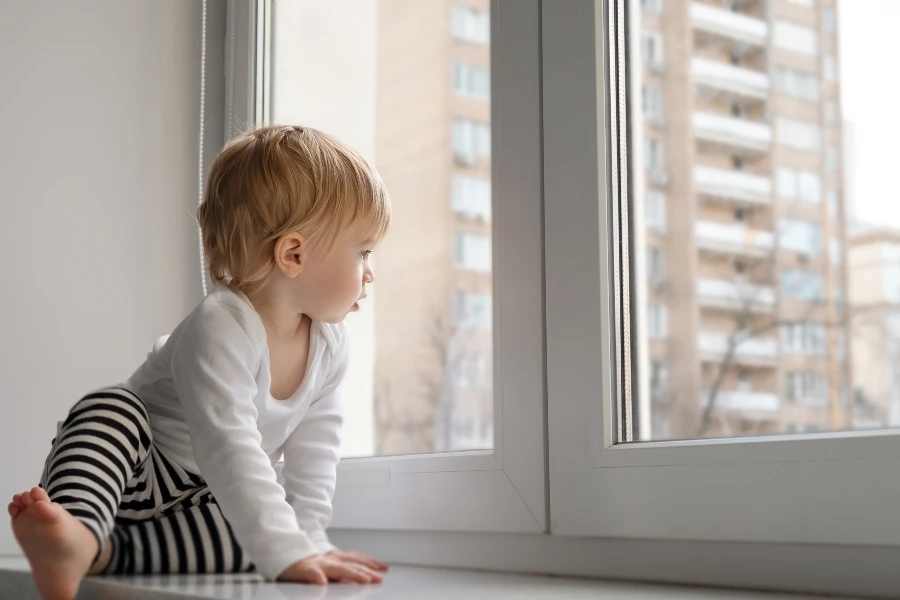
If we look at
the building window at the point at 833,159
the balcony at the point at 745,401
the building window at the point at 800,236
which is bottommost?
the balcony at the point at 745,401

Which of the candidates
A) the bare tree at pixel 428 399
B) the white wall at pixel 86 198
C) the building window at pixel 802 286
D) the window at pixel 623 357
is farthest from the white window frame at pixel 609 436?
the white wall at pixel 86 198

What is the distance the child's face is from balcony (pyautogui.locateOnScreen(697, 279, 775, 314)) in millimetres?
366

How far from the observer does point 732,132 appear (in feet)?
3.12

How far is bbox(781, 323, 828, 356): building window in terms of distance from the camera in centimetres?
83

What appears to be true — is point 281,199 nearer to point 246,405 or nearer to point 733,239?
point 246,405

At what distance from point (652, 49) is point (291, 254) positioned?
1.46 feet

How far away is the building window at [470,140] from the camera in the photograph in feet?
3.79

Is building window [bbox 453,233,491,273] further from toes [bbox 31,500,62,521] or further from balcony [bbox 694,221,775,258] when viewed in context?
toes [bbox 31,500,62,521]

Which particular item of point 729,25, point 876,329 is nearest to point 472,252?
point 729,25

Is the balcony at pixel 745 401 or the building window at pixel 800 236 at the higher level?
the building window at pixel 800 236

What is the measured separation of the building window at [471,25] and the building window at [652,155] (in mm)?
262

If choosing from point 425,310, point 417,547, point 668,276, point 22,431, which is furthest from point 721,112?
point 22,431

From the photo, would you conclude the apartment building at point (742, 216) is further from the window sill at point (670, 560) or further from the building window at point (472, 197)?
the building window at point (472, 197)

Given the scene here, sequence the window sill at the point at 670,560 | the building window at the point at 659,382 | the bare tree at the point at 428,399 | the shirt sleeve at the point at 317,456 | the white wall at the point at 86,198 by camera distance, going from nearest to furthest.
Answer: the window sill at the point at 670,560
the building window at the point at 659,382
the shirt sleeve at the point at 317,456
the bare tree at the point at 428,399
the white wall at the point at 86,198
